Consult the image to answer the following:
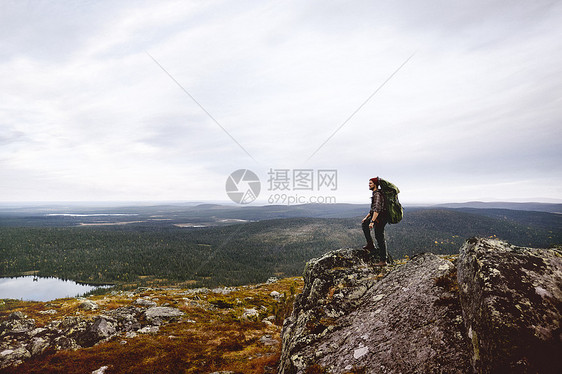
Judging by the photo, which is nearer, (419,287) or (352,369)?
(352,369)

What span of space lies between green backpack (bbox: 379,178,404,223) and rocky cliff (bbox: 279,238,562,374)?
2.40m

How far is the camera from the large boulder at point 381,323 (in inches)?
236

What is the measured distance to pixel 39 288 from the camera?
498 feet

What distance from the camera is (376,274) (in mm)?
11430

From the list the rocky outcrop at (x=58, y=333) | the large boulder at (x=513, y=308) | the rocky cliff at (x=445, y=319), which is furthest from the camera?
the rocky outcrop at (x=58, y=333)

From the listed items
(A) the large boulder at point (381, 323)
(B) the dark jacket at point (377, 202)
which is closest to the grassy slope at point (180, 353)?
(A) the large boulder at point (381, 323)

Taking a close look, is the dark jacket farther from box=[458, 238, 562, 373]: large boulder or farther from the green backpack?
box=[458, 238, 562, 373]: large boulder

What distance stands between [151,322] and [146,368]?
989cm

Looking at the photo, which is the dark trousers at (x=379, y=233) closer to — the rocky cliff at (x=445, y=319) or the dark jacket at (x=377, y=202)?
the dark jacket at (x=377, y=202)

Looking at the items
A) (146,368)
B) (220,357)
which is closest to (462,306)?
(220,357)

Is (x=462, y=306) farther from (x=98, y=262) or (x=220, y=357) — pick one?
(x=98, y=262)

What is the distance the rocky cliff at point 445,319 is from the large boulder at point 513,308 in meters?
0.02

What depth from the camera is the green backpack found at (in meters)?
12.1

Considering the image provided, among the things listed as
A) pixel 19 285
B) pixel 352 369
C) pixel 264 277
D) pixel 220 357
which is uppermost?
pixel 352 369
